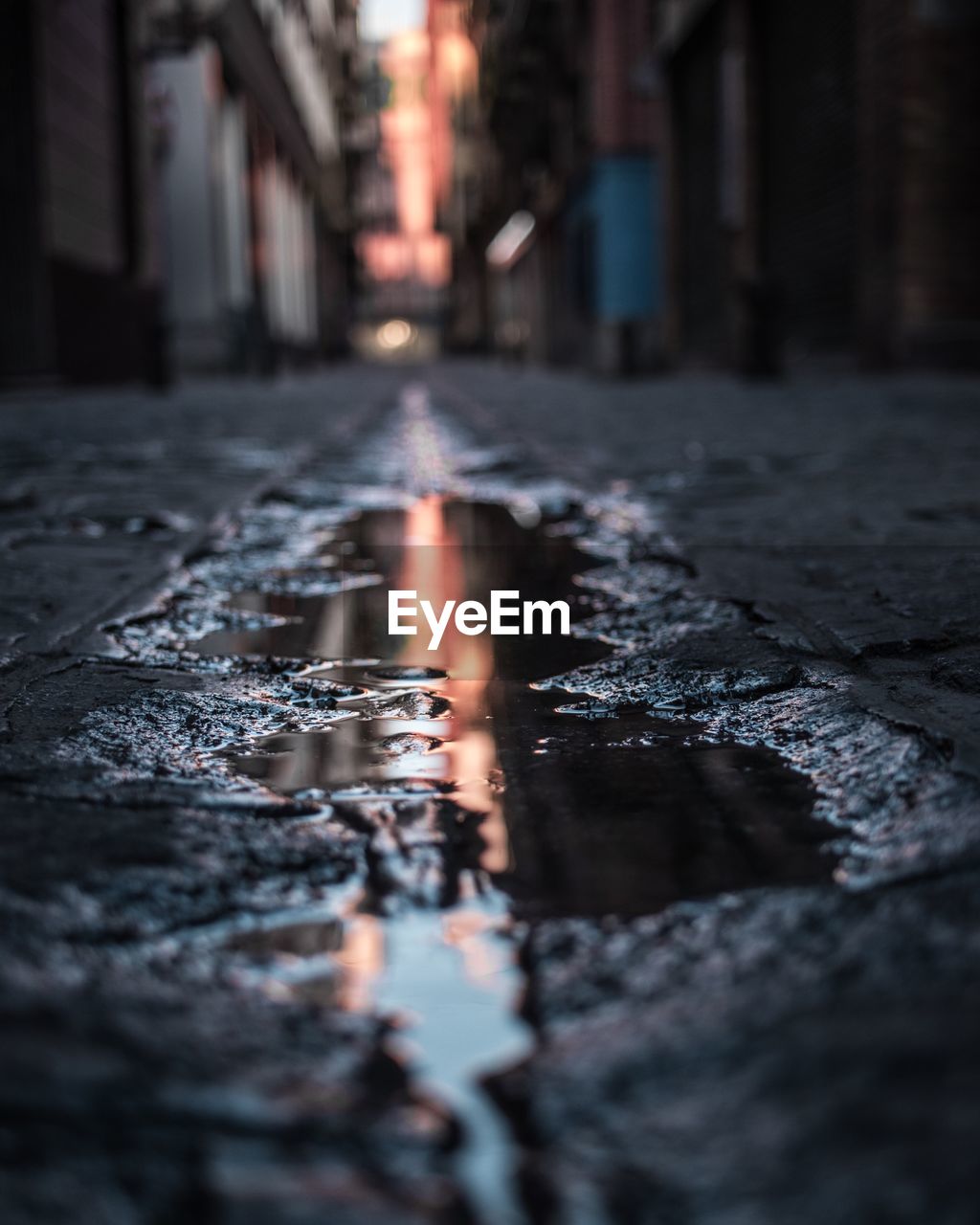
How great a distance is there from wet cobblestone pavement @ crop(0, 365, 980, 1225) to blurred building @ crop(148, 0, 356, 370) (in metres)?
14.8

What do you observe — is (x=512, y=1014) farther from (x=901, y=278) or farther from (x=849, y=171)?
(x=849, y=171)

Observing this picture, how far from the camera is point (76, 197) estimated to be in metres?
13.1

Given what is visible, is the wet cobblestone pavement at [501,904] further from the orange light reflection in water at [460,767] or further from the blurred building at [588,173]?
the blurred building at [588,173]

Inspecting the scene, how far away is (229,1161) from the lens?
698mm

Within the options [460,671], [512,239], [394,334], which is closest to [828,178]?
[460,671]

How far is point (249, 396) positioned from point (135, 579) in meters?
12.3

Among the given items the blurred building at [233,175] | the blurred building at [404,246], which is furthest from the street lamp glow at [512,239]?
the blurred building at [404,246]

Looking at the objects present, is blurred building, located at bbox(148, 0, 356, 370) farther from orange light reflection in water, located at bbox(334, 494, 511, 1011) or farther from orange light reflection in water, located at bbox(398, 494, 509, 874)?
orange light reflection in water, located at bbox(334, 494, 511, 1011)

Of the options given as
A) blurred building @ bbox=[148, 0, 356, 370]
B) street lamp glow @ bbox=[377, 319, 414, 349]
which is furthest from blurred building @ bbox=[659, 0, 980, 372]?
street lamp glow @ bbox=[377, 319, 414, 349]

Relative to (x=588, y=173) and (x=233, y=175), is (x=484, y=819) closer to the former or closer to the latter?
(x=588, y=173)

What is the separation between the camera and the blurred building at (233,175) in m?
20.6

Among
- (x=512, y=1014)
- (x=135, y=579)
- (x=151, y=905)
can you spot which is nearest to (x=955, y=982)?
(x=512, y=1014)

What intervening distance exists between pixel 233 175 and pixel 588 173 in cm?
577

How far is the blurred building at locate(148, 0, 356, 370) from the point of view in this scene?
20625 millimetres
